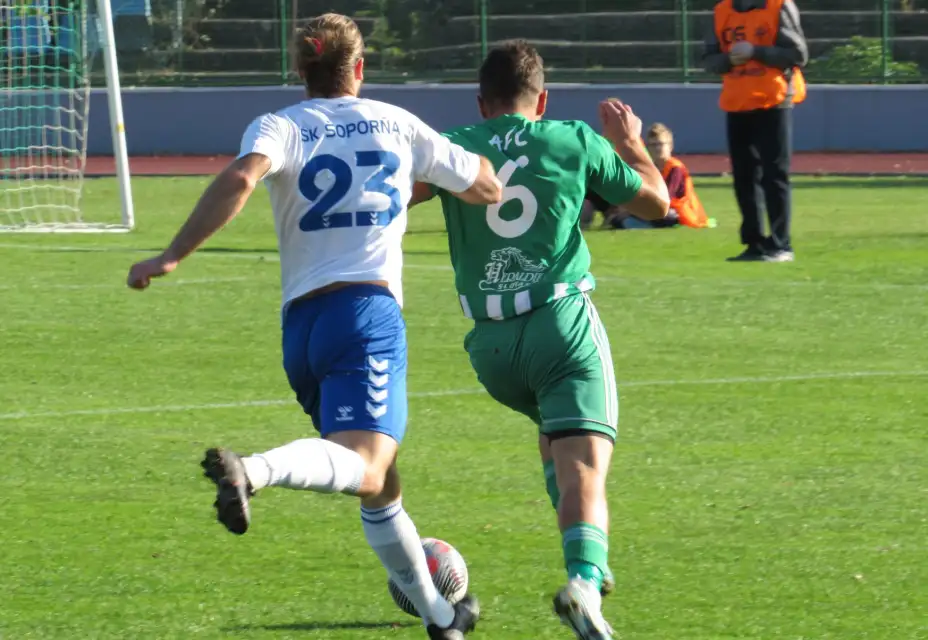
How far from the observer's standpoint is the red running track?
26719 millimetres

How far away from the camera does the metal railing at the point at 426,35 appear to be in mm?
30266

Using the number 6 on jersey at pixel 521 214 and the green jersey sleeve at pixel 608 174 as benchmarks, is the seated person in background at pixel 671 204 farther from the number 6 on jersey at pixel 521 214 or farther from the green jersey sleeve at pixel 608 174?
the number 6 on jersey at pixel 521 214

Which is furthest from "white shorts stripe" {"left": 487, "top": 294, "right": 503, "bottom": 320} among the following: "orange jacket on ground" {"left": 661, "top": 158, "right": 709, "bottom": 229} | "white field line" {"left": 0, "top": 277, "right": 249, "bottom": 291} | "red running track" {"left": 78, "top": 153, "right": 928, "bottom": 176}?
"red running track" {"left": 78, "top": 153, "right": 928, "bottom": 176}

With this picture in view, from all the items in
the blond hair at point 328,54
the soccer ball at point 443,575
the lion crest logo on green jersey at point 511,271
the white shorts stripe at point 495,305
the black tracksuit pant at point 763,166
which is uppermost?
the blond hair at point 328,54

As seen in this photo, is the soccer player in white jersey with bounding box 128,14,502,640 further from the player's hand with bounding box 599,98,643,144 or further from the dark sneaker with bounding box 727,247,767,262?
the dark sneaker with bounding box 727,247,767,262

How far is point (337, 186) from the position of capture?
17.5 feet

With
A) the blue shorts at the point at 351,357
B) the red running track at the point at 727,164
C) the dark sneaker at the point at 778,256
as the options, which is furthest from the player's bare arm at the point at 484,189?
the red running track at the point at 727,164

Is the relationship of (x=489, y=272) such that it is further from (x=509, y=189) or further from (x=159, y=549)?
(x=159, y=549)

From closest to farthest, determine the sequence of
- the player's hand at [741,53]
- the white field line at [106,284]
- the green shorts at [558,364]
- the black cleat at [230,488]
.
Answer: the black cleat at [230,488]
the green shorts at [558,364]
the white field line at [106,284]
the player's hand at [741,53]

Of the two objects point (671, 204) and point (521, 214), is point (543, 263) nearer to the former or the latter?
point (521, 214)

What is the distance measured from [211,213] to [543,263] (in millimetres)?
1146

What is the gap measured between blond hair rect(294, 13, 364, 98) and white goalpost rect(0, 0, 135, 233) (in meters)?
12.8

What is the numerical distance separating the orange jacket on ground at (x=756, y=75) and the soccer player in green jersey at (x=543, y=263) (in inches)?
356

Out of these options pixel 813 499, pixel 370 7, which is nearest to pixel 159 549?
pixel 813 499
